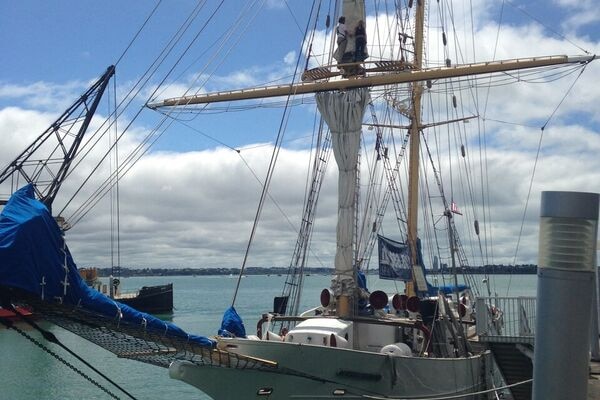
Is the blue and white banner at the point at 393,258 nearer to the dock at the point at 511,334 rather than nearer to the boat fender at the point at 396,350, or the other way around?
the dock at the point at 511,334

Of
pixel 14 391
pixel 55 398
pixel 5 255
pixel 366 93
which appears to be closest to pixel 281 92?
pixel 366 93

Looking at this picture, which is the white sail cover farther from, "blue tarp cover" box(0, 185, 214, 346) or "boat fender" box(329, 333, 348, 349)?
"blue tarp cover" box(0, 185, 214, 346)

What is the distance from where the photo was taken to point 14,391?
1166 inches

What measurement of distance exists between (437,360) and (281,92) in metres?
9.62

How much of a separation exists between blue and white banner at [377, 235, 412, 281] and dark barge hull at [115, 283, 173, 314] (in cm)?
5089

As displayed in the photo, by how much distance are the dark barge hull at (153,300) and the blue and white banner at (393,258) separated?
167ft

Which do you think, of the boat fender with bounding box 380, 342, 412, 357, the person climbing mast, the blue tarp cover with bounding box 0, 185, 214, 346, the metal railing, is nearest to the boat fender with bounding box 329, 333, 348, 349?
the boat fender with bounding box 380, 342, 412, 357

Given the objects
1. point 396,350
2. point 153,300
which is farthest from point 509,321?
point 153,300

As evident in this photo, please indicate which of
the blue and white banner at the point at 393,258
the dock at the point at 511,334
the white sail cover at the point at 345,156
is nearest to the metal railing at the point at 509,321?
the dock at the point at 511,334

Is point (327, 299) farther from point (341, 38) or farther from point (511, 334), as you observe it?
point (341, 38)

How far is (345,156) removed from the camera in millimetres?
19969

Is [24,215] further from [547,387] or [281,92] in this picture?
[281,92]

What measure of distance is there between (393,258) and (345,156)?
10666mm

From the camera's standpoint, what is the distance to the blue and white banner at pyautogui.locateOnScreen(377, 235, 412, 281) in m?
29.3
